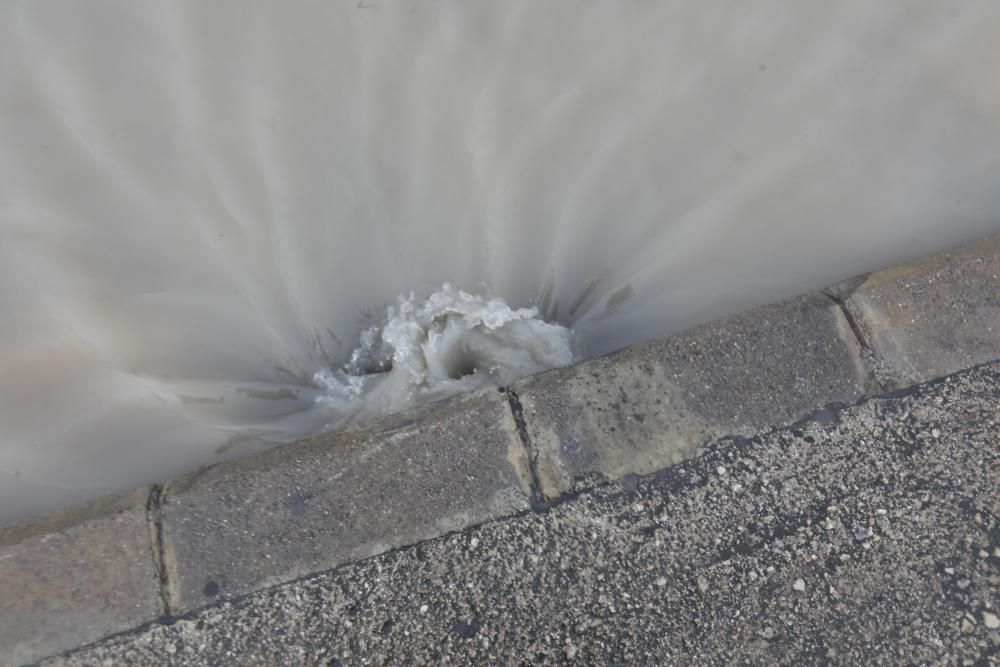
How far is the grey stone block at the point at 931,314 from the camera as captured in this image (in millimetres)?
2062

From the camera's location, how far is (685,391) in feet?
6.62

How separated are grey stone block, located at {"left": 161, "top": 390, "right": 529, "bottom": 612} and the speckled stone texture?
6cm

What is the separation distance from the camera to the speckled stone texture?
1830 mm

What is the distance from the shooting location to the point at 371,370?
2482 mm

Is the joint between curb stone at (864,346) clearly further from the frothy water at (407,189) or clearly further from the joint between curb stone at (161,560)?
the joint between curb stone at (161,560)

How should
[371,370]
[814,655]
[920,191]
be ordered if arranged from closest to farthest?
1. [814,655]
2. [371,370]
3. [920,191]

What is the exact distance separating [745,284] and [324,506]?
165 cm

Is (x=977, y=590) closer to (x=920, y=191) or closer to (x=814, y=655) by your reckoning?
(x=814, y=655)

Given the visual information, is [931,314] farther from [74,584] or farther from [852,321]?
[74,584]

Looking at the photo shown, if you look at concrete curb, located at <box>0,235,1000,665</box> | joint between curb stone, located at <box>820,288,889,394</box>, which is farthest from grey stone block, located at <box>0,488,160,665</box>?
joint between curb stone, located at <box>820,288,889,394</box>

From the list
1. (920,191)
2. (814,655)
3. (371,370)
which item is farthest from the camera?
(920,191)

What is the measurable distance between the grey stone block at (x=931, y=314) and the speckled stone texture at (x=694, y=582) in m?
0.25

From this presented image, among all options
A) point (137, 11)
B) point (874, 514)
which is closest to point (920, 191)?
point (874, 514)

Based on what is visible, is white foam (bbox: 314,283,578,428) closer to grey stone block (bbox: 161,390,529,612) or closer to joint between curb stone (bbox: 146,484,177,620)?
grey stone block (bbox: 161,390,529,612)
